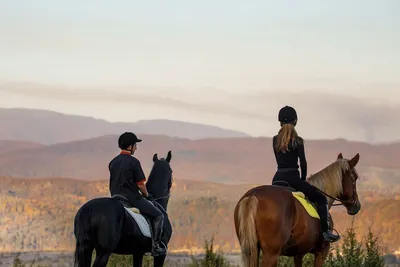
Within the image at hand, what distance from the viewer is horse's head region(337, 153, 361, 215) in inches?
564

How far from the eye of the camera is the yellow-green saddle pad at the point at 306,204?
13.0 metres

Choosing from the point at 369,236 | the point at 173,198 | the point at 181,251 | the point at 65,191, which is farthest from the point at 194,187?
the point at 369,236

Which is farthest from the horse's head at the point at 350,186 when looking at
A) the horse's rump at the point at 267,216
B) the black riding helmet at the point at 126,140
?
the black riding helmet at the point at 126,140

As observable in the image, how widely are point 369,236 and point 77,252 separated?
346 inches

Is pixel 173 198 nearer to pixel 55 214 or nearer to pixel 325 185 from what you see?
pixel 55 214

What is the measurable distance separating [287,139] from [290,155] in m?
0.26

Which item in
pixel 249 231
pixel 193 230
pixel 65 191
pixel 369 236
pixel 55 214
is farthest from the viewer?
pixel 65 191

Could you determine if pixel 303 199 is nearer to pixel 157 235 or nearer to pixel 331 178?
pixel 331 178

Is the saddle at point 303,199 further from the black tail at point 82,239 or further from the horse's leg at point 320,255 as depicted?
the black tail at point 82,239

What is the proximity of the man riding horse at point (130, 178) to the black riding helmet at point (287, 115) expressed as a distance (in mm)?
2452

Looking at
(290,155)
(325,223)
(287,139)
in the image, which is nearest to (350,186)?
(325,223)

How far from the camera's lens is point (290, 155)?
1313 cm

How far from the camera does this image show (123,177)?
13.5 m

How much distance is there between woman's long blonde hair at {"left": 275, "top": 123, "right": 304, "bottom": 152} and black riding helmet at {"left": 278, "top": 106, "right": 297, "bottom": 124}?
8 centimetres
